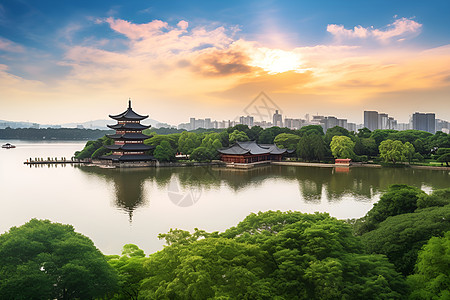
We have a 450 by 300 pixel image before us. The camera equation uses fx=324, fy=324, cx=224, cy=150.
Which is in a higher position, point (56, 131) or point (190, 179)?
point (56, 131)

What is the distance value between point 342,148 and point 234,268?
3407 centimetres

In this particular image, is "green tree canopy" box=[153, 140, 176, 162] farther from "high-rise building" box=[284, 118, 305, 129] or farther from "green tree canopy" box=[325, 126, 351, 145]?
"high-rise building" box=[284, 118, 305, 129]

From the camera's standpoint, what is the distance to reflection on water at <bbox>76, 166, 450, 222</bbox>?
18516 mm

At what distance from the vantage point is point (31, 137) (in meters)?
106

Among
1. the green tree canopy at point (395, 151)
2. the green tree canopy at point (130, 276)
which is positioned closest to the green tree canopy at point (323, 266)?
the green tree canopy at point (130, 276)

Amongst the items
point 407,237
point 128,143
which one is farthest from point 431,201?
point 128,143

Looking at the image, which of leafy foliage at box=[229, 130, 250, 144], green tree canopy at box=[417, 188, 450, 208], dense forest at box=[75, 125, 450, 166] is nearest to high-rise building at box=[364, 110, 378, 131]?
dense forest at box=[75, 125, 450, 166]

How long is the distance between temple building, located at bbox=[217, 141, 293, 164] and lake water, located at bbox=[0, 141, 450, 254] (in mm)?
7460

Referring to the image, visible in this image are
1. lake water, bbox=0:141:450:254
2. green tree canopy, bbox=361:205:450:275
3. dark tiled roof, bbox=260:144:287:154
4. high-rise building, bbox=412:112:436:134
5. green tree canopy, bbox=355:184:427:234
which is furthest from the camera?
high-rise building, bbox=412:112:436:134

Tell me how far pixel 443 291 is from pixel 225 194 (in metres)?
14.9

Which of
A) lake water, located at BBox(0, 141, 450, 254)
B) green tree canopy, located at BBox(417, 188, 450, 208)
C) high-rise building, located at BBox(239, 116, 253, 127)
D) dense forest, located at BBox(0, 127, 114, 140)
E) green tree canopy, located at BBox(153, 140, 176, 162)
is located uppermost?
high-rise building, located at BBox(239, 116, 253, 127)

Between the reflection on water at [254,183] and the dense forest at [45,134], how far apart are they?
295 feet

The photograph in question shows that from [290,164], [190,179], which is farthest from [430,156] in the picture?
[190,179]

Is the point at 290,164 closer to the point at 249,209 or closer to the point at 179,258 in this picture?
the point at 249,209
